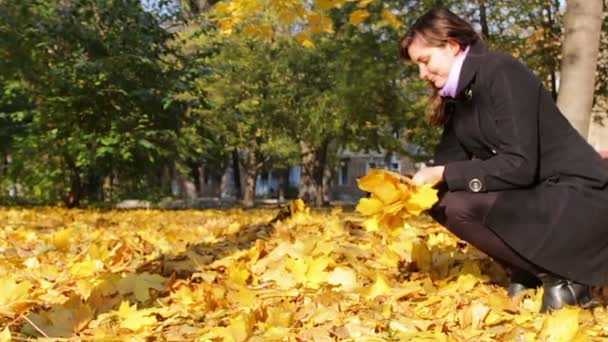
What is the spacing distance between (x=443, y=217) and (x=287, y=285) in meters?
0.70

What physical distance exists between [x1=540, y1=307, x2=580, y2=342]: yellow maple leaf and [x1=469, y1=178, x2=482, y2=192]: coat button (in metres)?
0.53

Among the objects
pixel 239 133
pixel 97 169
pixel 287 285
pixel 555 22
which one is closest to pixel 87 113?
pixel 97 169

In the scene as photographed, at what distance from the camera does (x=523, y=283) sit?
2783mm

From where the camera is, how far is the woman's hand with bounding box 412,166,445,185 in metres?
2.49

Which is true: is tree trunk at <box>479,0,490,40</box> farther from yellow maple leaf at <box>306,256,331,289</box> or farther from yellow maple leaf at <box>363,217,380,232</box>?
yellow maple leaf at <box>363,217,380,232</box>

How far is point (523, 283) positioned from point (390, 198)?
0.80 metres

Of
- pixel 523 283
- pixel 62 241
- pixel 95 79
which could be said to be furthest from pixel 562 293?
pixel 95 79

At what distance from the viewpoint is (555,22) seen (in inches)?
586

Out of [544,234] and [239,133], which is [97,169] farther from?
[239,133]

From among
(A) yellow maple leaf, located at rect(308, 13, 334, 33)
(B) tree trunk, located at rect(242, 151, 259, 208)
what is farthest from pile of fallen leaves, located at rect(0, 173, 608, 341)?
(B) tree trunk, located at rect(242, 151, 259, 208)

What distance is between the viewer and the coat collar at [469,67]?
8.39 feet

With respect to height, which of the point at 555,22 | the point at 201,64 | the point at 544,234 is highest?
the point at 555,22

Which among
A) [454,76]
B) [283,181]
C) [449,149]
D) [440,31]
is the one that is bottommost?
[283,181]

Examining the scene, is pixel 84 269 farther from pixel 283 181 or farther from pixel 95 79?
pixel 283 181
